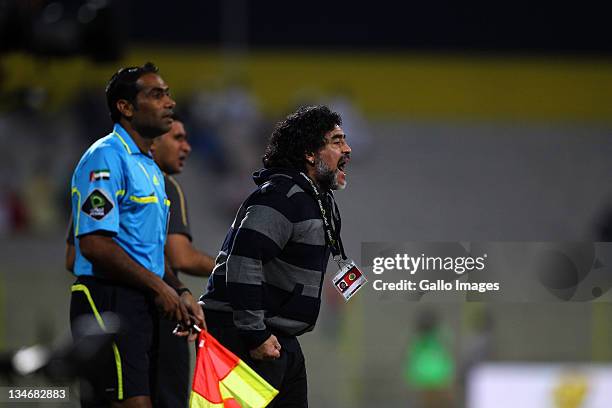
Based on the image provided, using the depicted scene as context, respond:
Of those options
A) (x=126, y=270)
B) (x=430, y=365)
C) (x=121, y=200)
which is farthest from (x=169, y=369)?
(x=430, y=365)

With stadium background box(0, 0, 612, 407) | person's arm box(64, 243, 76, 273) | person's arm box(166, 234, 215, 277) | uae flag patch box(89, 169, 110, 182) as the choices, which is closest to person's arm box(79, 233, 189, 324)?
uae flag patch box(89, 169, 110, 182)

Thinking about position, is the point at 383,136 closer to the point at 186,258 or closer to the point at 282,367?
the point at 186,258

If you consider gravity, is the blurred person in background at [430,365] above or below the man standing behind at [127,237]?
above

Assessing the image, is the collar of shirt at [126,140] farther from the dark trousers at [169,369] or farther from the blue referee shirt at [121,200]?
the dark trousers at [169,369]

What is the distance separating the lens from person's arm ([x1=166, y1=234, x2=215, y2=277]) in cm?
599

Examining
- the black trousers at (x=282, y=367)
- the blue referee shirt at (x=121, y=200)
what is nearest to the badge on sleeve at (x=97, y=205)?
the blue referee shirt at (x=121, y=200)

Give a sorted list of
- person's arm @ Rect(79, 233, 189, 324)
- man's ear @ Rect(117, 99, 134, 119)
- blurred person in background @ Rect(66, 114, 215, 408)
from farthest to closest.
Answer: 1. blurred person in background @ Rect(66, 114, 215, 408)
2. man's ear @ Rect(117, 99, 134, 119)
3. person's arm @ Rect(79, 233, 189, 324)

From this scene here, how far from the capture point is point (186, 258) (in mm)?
6000

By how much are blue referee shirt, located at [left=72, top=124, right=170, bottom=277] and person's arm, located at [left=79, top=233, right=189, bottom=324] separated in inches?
1.9

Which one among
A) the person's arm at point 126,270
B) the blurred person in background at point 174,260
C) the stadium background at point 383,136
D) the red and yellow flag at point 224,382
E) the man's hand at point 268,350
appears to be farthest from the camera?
the stadium background at point 383,136

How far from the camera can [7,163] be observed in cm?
1578

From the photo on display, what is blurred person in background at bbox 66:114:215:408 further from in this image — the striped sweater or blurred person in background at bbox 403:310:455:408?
blurred person in background at bbox 403:310:455:408

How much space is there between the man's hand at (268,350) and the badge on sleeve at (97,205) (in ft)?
2.68

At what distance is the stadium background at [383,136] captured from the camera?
13.5m
